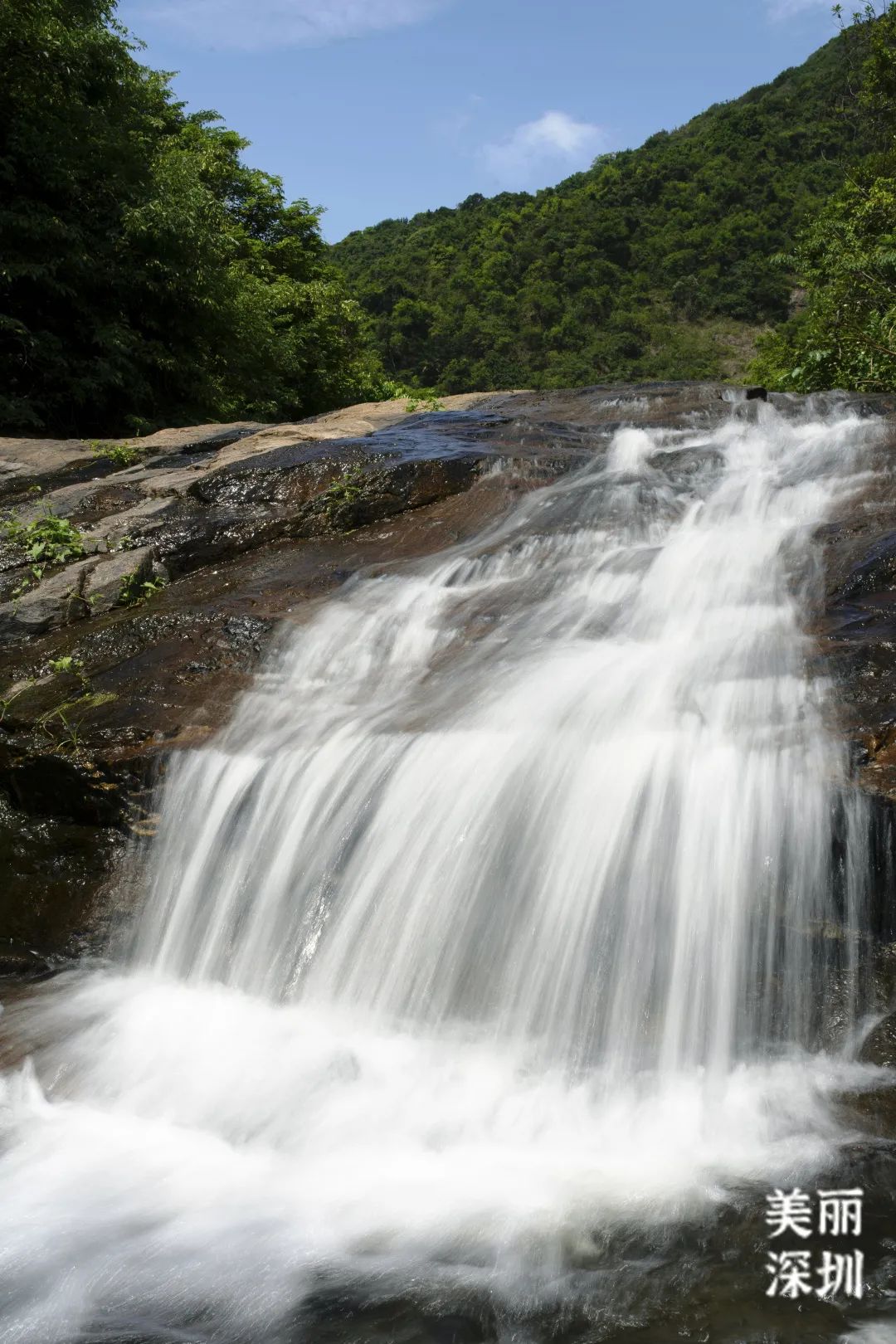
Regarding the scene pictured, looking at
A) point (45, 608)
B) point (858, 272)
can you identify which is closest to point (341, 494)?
point (45, 608)

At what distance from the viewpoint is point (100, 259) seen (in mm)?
14578

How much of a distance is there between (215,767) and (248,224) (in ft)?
76.9

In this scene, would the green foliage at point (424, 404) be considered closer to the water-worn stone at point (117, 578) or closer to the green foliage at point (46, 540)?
the green foliage at point (46, 540)

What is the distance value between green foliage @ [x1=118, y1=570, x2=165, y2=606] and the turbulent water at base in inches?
80.8

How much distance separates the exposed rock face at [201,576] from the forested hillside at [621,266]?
1992 inches

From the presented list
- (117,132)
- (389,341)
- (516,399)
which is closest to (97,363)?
(117,132)

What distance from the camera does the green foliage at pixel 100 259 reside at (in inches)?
534

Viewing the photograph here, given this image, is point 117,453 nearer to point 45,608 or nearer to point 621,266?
point 45,608

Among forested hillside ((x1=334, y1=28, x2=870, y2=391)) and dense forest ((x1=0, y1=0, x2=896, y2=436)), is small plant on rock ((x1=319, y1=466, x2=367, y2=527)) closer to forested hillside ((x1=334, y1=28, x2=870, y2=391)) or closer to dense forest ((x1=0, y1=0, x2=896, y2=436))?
dense forest ((x1=0, y1=0, x2=896, y2=436))

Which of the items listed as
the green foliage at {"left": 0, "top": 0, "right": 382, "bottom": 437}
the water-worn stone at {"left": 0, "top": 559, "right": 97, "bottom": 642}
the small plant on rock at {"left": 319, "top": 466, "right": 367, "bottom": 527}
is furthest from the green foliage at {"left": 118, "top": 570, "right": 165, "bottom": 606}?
the green foliage at {"left": 0, "top": 0, "right": 382, "bottom": 437}

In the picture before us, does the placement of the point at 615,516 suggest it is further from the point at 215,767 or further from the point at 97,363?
the point at 97,363

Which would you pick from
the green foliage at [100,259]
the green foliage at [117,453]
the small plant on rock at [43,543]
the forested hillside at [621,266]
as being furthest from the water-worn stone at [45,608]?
the forested hillside at [621,266]

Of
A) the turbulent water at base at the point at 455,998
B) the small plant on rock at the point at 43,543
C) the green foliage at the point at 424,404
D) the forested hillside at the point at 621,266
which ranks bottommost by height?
the turbulent water at base at the point at 455,998

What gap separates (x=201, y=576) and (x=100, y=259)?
892cm
